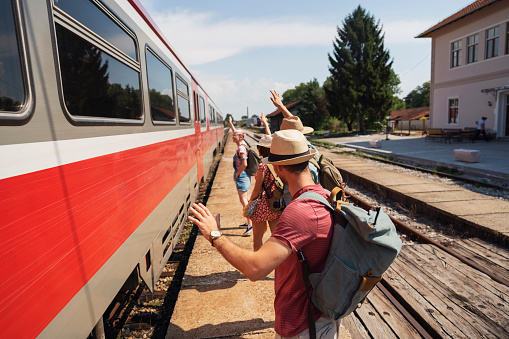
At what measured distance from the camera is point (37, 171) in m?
1.75

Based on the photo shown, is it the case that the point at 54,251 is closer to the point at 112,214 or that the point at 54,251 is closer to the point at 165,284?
the point at 112,214

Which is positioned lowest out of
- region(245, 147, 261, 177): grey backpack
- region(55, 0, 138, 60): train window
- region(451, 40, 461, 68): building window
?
region(245, 147, 261, 177): grey backpack

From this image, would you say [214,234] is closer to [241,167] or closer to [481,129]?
[241,167]

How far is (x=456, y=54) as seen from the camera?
80.2ft

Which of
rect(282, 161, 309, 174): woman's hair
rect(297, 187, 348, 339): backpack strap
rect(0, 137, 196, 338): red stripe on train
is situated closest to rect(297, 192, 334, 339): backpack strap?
rect(297, 187, 348, 339): backpack strap

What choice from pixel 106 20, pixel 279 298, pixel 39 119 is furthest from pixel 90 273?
pixel 106 20

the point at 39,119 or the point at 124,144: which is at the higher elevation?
the point at 39,119

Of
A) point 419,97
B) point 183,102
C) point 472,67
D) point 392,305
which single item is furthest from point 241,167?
point 419,97

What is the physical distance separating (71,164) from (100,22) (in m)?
1.33

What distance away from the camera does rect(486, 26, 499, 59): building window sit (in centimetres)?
2083

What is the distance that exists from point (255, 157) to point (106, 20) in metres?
3.23

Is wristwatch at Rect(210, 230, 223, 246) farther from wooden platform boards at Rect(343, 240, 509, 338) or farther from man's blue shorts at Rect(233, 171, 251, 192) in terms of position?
man's blue shorts at Rect(233, 171, 251, 192)

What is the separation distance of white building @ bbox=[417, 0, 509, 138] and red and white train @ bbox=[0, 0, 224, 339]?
22.6 m

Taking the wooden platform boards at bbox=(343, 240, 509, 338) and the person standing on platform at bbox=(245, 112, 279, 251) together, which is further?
the person standing on platform at bbox=(245, 112, 279, 251)
